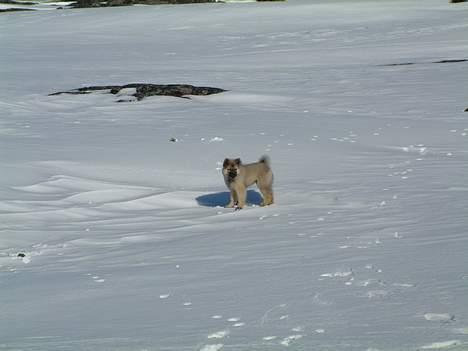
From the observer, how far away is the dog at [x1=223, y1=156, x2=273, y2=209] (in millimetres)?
10281

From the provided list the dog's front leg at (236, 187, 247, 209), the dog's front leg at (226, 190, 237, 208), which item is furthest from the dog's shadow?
the dog's front leg at (236, 187, 247, 209)

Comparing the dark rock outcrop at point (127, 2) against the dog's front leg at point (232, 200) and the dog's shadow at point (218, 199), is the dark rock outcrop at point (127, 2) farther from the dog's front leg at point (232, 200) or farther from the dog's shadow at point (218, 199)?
the dog's front leg at point (232, 200)

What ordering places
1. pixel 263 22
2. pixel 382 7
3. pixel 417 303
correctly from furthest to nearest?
pixel 382 7 → pixel 263 22 → pixel 417 303

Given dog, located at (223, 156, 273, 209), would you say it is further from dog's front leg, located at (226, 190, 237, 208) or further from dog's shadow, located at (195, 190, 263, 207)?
dog's shadow, located at (195, 190, 263, 207)

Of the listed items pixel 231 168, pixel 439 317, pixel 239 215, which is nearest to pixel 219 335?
pixel 439 317

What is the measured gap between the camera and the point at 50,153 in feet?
47.0

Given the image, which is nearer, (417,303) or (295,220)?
(417,303)

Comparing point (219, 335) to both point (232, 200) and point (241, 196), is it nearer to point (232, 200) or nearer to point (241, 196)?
point (241, 196)

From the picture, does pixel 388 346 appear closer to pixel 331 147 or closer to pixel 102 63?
pixel 331 147

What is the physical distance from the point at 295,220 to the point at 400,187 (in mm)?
2301

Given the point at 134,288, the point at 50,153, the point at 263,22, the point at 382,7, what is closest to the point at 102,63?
the point at 263,22

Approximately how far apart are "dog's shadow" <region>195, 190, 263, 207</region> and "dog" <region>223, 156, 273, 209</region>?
1.04ft

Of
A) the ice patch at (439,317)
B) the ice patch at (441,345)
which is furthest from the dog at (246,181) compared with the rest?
the ice patch at (441,345)

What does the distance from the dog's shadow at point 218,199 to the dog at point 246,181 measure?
0.32 m
